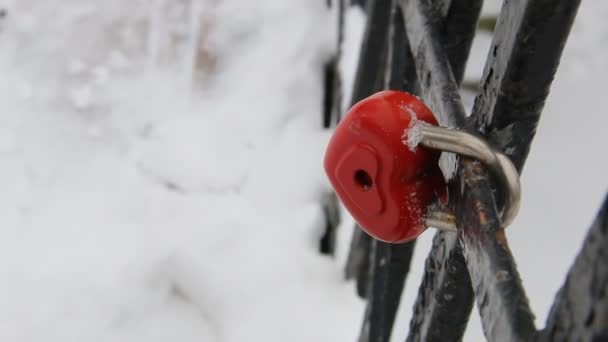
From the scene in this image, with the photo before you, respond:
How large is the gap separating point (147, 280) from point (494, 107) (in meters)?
1.34

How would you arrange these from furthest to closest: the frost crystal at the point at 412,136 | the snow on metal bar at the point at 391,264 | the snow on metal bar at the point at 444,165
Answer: the snow on metal bar at the point at 391,264
the snow on metal bar at the point at 444,165
the frost crystal at the point at 412,136

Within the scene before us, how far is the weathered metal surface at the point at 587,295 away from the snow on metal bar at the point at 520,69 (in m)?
0.23

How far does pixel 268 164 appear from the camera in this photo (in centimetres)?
207

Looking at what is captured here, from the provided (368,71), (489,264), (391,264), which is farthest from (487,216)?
(368,71)

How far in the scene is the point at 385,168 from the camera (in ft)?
1.89

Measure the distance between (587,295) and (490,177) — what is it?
181 mm

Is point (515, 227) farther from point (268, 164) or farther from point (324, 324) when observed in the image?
point (268, 164)

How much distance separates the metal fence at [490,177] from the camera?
1.37 ft

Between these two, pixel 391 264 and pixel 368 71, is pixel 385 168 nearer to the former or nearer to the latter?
pixel 391 264

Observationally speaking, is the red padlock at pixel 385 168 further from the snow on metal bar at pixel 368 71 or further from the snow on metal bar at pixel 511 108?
the snow on metal bar at pixel 368 71

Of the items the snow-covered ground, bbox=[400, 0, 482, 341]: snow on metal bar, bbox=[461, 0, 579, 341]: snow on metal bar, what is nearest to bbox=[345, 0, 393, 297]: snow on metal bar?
the snow-covered ground

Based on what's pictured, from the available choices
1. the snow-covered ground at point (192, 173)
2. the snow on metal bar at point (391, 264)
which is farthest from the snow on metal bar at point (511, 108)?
the snow-covered ground at point (192, 173)

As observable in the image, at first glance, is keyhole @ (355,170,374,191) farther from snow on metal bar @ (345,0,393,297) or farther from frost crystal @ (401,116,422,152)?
snow on metal bar @ (345,0,393,297)

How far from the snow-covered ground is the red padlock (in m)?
0.65
